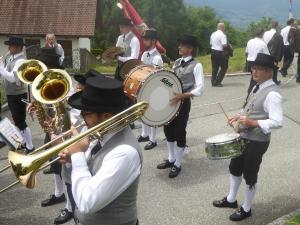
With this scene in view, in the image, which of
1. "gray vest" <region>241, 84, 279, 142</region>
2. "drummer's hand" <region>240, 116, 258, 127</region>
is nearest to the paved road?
"gray vest" <region>241, 84, 279, 142</region>

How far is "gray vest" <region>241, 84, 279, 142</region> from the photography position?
4609 millimetres

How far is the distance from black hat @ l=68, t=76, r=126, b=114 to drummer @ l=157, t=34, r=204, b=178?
2.82 meters

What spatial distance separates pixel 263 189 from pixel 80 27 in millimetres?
24599

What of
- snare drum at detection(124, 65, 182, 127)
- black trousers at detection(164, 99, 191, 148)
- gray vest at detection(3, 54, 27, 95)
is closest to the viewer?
snare drum at detection(124, 65, 182, 127)

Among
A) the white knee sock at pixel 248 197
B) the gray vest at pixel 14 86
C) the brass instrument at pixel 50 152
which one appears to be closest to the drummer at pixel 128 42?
the gray vest at pixel 14 86

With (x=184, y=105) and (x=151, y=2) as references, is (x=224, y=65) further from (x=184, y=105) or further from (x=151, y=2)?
(x=151, y=2)

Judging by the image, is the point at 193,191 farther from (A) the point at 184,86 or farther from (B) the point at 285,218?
(A) the point at 184,86

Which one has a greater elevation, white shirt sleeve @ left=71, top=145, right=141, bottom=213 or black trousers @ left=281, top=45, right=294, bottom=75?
white shirt sleeve @ left=71, top=145, right=141, bottom=213

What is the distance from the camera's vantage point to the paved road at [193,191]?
5160 millimetres

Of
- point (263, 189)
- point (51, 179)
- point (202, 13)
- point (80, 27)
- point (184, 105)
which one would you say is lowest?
point (202, 13)

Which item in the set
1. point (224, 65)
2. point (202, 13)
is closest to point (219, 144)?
point (224, 65)

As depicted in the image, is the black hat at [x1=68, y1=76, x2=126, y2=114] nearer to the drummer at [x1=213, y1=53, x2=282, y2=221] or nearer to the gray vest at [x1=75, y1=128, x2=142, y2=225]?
the gray vest at [x1=75, y1=128, x2=142, y2=225]

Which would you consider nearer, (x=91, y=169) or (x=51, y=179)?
(x=91, y=169)

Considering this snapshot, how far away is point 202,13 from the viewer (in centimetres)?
8212
